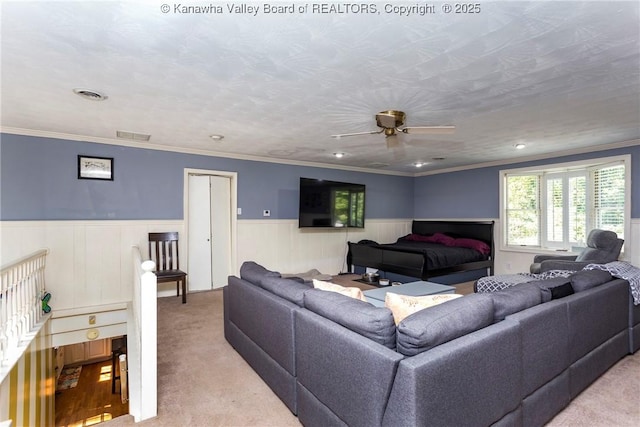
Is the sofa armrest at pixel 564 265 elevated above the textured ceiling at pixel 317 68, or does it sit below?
below

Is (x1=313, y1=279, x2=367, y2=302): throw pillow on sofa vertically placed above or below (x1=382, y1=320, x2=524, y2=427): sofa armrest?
above

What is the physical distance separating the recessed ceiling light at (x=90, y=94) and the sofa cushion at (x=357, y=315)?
2511mm

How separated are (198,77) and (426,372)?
96.0 inches

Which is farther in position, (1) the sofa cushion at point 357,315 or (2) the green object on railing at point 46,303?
(2) the green object on railing at point 46,303

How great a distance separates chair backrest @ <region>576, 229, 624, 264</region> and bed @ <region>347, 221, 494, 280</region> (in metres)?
1.81

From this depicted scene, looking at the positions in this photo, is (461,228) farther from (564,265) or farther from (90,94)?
(90,94)

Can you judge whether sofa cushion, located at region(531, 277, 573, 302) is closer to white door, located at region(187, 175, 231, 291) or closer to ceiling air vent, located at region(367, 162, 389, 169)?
ceiling air vent, located at region(367, 162, 389, 169)

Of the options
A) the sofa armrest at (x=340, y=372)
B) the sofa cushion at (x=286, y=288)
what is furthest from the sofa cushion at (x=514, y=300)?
the sofa cushion at (x=286, y=288)

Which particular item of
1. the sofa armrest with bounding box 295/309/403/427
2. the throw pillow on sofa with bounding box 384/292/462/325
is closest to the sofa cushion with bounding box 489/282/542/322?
the throw pillow on sofa with bounding box 384/292/462/325

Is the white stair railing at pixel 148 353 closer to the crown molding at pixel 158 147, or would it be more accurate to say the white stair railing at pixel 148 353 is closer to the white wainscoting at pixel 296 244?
the crown molding at pixel 158 147

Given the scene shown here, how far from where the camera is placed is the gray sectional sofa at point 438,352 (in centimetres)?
135

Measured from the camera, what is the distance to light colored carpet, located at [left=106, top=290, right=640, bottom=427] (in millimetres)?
2004

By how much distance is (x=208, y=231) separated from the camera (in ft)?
17.7

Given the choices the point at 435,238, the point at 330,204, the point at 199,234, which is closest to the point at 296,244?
the point at 330,204
